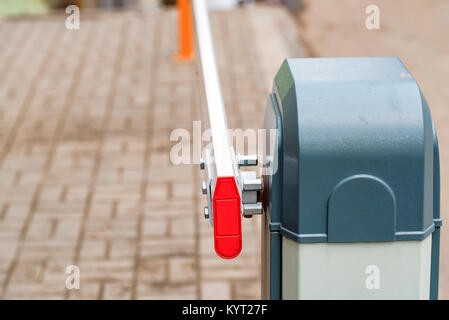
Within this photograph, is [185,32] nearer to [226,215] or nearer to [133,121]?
[133,121]

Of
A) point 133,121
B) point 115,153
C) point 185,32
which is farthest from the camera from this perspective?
point 185,32

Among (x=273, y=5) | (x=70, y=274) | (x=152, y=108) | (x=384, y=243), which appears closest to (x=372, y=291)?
(x=384, y=243)

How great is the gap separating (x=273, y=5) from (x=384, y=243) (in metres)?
8.05

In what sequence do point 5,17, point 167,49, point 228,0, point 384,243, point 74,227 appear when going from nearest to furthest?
point 384,243, point 74,227, point 167,49, point 5,17, point 228,0

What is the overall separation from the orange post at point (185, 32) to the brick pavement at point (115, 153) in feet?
0.53

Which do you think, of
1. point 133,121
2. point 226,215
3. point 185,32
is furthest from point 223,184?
point 185,32

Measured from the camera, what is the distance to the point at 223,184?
4.69 feet

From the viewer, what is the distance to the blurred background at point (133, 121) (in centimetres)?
408

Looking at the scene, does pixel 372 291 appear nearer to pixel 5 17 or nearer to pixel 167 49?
pixel 167 49

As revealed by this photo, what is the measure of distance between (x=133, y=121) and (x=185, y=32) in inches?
62.6

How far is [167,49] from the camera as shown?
7.86m

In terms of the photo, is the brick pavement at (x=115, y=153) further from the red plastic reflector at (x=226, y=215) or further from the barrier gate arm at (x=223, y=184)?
the red plastic reflector at (x=226, y=215)

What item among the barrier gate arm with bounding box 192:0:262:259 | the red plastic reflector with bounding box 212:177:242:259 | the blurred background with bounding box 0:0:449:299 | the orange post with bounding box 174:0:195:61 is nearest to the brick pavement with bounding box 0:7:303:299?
the blurred background with bounding box 0:0:449:299

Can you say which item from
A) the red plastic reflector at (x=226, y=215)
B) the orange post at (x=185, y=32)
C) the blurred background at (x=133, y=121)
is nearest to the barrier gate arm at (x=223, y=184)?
the red plastic reflector at (x=226, y=215)
